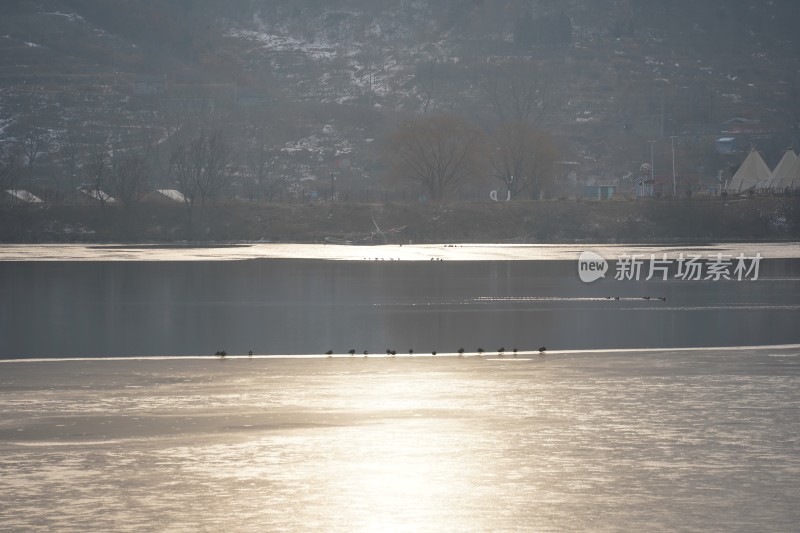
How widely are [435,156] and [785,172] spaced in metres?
42.8

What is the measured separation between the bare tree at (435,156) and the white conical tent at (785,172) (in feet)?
119

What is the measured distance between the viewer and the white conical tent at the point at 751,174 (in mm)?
154500

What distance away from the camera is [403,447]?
61.9 ft

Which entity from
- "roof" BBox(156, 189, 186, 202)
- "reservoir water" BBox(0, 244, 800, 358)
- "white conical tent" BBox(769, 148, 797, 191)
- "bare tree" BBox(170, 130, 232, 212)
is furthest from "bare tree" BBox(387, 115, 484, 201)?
"reservoir water" BBox(0, 244, 800, 358)

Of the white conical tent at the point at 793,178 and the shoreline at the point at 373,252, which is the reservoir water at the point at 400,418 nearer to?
the shoreline at the point at 373,252

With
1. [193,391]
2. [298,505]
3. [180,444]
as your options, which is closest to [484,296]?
[193,391]

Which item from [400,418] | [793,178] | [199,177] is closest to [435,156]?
[199,177]

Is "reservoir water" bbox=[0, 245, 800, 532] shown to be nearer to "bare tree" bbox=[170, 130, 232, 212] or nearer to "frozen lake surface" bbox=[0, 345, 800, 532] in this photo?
"frozen lake surface" bbox=[0, 345, 800, 532]

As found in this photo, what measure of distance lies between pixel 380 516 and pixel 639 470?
429cm

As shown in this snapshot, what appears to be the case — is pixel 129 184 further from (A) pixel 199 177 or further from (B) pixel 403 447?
(B) pixel 403 447

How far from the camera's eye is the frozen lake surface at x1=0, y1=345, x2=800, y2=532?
1509 cm

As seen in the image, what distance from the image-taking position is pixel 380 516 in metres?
A: 15.0

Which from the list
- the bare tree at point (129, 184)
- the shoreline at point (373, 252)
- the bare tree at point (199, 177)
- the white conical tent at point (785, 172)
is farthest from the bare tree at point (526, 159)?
the bare tree at point (129, 184)

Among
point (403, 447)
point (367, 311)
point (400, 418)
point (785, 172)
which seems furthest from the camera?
point (785, 172)
